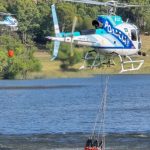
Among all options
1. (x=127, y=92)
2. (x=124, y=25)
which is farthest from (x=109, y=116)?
(x=127, y=92)

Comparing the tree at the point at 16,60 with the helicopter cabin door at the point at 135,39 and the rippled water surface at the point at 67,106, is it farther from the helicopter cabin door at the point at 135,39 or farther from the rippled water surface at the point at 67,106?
the helicopter cabin door at the point at 135,39

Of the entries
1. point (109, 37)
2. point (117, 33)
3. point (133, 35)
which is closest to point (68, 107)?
point (133, 35)

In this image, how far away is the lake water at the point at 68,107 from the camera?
3289 inches

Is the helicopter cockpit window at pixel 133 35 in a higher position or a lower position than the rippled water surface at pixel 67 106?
higher

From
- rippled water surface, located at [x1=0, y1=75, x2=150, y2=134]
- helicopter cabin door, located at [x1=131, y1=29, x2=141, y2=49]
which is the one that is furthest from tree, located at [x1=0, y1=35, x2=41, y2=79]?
helicopter cabin door, located at [x1=131, y1=29, x2=141, y2=49]

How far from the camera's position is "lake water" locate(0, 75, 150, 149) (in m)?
83.5

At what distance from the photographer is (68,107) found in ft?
372

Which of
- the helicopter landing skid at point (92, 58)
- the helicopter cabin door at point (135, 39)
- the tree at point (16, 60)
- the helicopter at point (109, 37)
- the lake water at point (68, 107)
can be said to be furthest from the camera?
the tree at point (16, 60)

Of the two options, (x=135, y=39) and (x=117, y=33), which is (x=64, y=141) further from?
(x=117, y=33)

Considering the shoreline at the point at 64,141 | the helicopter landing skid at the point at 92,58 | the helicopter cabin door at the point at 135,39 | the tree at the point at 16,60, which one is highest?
the helicopter cabin door at the point at 135,39

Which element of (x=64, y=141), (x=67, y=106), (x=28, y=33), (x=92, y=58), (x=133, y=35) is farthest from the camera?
(x=28, y=33)

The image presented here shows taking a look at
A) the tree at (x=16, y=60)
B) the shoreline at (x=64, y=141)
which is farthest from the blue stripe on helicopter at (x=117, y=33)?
the tree at (x=16, y=60)

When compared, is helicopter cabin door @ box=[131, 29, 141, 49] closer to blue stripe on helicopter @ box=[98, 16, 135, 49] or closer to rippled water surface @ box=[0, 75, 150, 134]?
blue stripe on helicopter @ box=[98, 16, 135, 49]

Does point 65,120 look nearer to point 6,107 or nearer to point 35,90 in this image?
point 6,107
